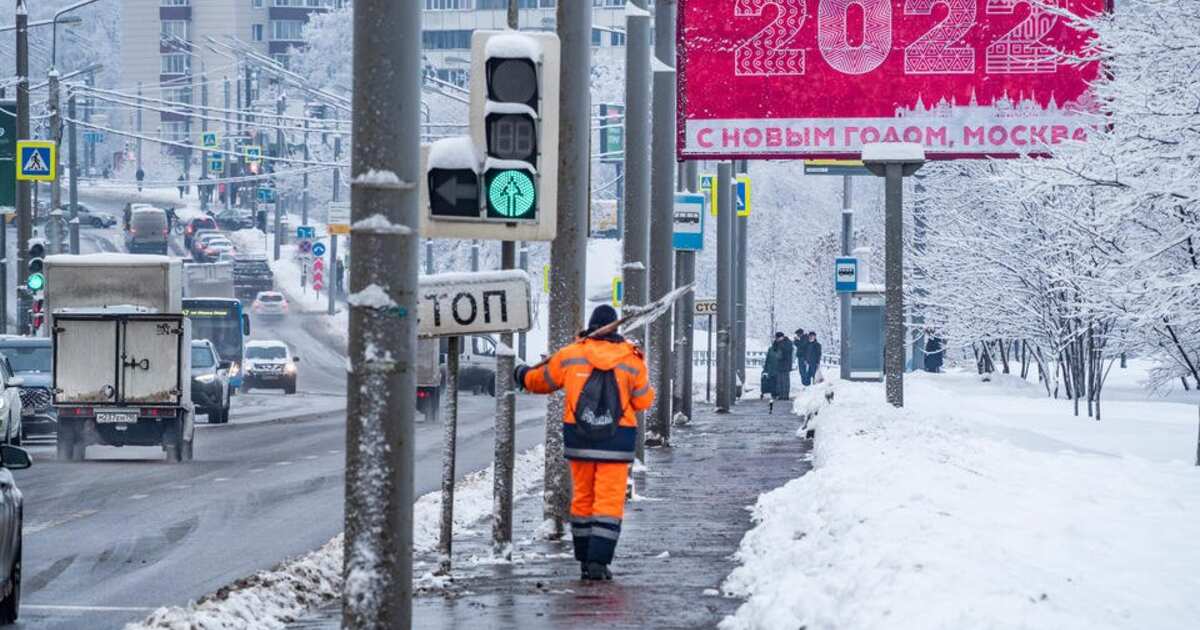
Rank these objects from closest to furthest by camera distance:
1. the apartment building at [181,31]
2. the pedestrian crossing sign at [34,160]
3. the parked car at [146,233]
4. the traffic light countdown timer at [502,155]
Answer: the traffic light countdown timer at [502,155], the pedestrian crossing sign at [34,160], the parked car at [146,233], the apartment building at [181,31]

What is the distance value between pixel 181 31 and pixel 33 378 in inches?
5127

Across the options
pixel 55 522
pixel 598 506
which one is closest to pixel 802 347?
pixel 55 522

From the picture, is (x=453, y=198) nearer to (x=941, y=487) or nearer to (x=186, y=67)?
(x=941, y=487)

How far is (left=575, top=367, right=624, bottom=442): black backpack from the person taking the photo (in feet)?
41.3

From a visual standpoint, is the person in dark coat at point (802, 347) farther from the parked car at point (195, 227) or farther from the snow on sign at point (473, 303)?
the parked car at point (195, 227)

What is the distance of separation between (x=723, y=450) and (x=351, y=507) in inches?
791

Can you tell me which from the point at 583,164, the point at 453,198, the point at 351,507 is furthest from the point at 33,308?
the point at 351,507

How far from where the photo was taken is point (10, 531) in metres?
11.1

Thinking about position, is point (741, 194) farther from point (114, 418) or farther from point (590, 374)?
point (590, 374)

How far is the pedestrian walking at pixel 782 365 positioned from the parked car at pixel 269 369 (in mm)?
17002

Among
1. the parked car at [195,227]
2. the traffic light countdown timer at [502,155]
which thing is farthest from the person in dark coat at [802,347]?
the parked car at [195,227]

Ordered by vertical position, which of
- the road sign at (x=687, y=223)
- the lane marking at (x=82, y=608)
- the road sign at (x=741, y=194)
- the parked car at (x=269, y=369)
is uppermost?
the road sign at (x=741, y=194)

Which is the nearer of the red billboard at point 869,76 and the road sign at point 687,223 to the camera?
the red billboard at point 869,76

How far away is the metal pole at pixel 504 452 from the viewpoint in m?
13.6
